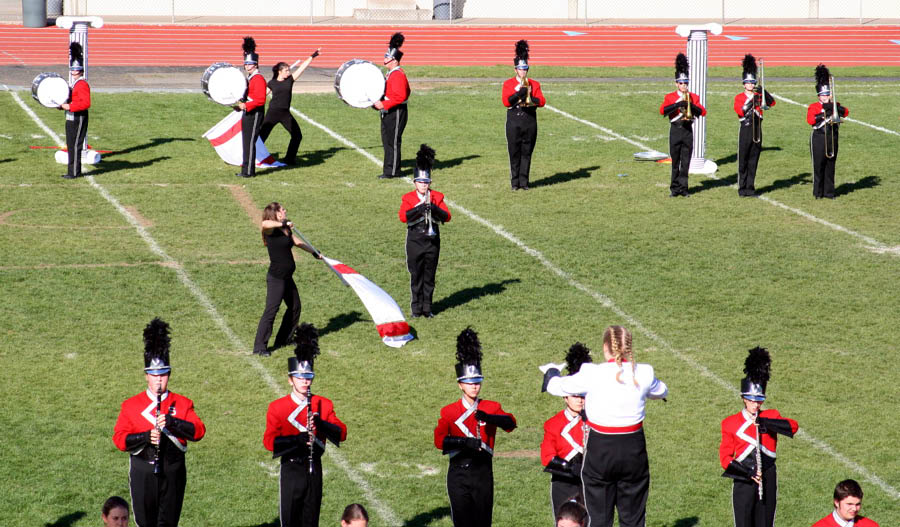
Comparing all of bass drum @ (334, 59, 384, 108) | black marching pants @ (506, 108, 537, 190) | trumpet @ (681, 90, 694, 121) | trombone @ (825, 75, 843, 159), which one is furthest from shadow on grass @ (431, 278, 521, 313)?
trombone @ (825, 75, 843, 159)

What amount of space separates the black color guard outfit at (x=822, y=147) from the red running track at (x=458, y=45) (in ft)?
48.8

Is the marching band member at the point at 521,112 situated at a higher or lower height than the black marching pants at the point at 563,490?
higher

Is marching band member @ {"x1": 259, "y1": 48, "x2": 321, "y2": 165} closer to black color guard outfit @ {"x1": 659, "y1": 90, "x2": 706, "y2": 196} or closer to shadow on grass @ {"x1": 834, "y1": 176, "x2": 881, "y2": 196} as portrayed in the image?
black color guard outfit @ {"x1": 659, "y1": 90, "x2": 706, "y2": 196}

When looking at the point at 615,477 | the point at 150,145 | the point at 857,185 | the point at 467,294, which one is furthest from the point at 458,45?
the point at 615,477

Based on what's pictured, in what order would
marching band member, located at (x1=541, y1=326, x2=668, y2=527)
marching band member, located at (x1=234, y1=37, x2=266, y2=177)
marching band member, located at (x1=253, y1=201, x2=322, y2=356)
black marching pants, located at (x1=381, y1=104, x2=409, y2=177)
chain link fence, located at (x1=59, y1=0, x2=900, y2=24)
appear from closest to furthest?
marching band member, located at (x1=541, y1=326, x2=668, y2=527) → marching band member, located at (x1=253, y1=201, x2=322, y2=356) → marching band member, located at (x1=234, y1=37, x2=266, y2=177) → black marching pants, located at (x1=381, y1=104, x2=409, y2=177) → chain link fence, located at (x1=59, y1=0, x2=900, y2=24)

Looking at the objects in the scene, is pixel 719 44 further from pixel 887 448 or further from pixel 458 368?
pixel 458 368

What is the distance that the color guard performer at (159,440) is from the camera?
794cm

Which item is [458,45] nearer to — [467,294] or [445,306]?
[467,294]

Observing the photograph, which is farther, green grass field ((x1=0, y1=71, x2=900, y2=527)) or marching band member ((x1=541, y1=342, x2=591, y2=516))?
green grass field ((x1=0, y1=71, x2=900, y2=527))

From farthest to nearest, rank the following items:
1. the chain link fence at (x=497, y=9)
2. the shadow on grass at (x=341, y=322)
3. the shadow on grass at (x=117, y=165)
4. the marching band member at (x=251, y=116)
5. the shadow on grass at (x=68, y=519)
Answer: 1. the chain link fence at (x=497, y=9)
2. the shadow on grass at (x=117, y=165)
3. the marching band member at (x=251, y=116)
4. the shadow on grass at (x=341, y=322)
5. the shadow on grass at (x=68, y=519)

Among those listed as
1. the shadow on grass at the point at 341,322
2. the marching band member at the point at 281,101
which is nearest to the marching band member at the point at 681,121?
the marching band member at the point at 281,101

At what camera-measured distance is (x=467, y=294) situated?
544 inches

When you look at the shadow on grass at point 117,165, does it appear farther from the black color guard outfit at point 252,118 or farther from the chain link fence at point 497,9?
the chain link fence at point 497,9

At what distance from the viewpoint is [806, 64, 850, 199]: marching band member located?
18000 millimetres
